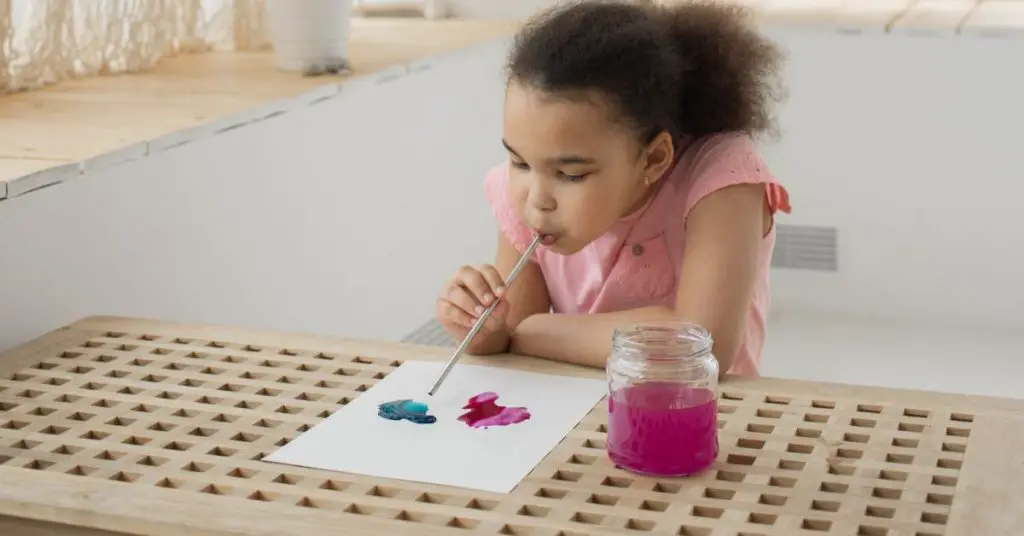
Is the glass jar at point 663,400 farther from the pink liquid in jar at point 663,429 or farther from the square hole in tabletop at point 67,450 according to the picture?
the square hole in tabletop at point 67,450

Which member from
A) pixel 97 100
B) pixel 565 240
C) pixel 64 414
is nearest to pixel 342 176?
pixel 97 100

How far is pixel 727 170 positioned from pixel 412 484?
0.56m

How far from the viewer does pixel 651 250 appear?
5.19ft

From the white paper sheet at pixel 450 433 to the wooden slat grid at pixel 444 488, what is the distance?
16mm

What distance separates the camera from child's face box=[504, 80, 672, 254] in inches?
53.1

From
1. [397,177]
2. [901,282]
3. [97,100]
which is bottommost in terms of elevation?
[901,282]

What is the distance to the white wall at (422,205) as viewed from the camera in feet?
5.70

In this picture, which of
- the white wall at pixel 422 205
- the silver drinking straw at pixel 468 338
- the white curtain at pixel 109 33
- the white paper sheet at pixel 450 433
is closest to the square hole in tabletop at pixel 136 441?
the white paper sheet at pixel 450 433

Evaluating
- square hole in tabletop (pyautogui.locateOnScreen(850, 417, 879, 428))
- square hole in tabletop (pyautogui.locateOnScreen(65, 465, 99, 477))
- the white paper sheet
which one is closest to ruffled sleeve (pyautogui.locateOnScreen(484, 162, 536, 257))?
the white paper sheet

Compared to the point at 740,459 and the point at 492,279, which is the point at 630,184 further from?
the point at 740,459

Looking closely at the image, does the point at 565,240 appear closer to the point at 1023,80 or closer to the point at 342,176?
the point at 342,176

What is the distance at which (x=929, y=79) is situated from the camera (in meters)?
2.79

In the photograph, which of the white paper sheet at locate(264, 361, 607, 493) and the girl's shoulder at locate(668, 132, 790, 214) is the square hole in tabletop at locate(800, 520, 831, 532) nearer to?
the white paper sheet at locate(264, 361, 607, 493)

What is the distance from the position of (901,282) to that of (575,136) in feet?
5.65
